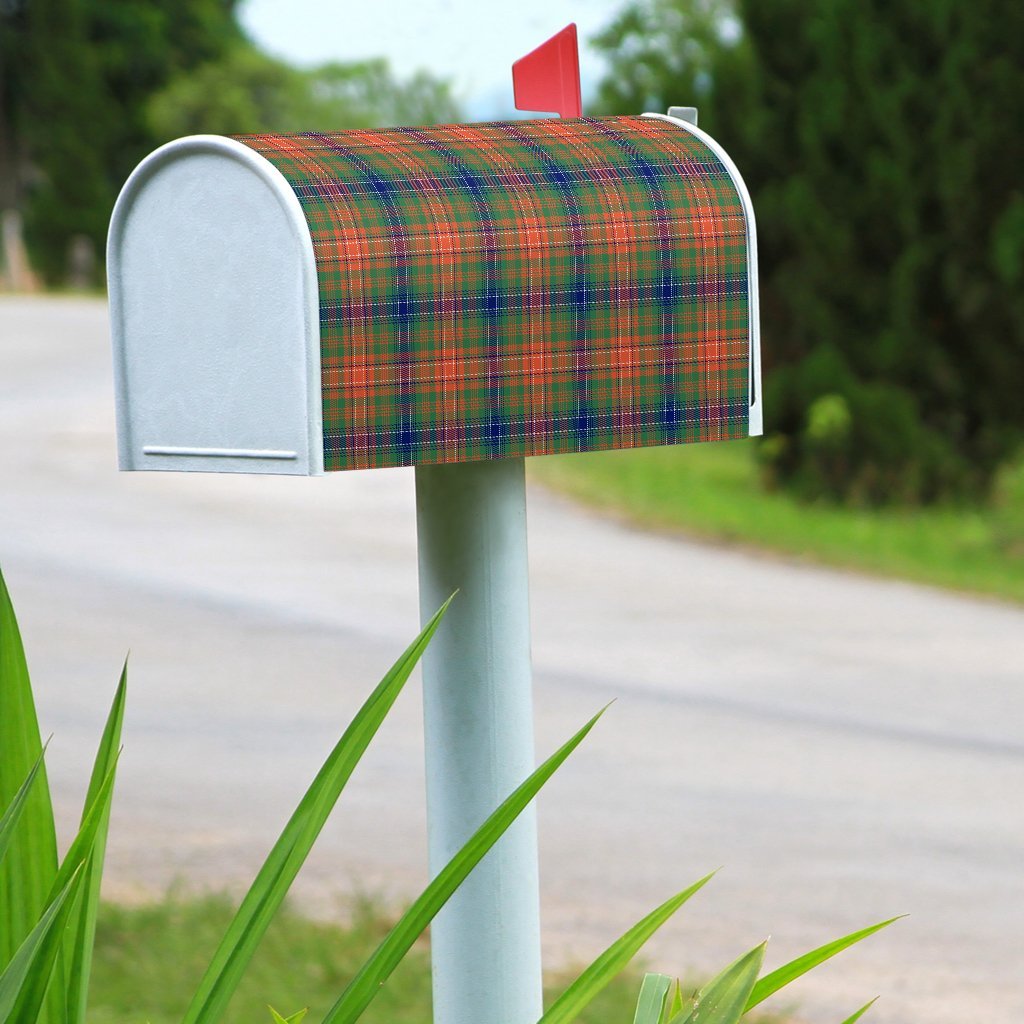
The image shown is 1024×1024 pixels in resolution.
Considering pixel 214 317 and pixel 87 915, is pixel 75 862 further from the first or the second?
pixel 214 317

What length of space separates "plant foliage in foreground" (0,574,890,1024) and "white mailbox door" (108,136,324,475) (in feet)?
0.74

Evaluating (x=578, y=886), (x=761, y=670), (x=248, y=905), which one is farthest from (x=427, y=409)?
(x=761, y=670)

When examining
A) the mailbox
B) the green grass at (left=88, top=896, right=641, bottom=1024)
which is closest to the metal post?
the mailbox

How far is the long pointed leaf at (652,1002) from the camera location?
169cm

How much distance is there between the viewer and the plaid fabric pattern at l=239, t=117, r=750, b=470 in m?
1.69

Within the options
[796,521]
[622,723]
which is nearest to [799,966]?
[622,723]

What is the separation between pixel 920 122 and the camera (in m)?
9.87

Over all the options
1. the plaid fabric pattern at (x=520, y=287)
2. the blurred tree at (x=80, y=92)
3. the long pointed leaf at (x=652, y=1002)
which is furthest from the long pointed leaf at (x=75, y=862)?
the blurred tree at (x=80, y=92)

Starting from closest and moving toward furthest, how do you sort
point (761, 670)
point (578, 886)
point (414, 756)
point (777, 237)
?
point (578, 886) < point (414, 756) < point (761, 670) < point (777, 237)

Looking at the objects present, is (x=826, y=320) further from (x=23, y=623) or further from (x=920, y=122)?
(x=23, y=623)

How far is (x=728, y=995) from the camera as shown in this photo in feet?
5.30

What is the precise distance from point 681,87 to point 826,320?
1.84 metres

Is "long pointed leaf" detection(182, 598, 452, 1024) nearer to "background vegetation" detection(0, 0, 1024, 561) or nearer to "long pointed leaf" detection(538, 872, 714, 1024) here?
"long pointed leaf" detection(538, 872, 714, 1024)

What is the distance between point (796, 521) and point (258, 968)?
21.3 feet
